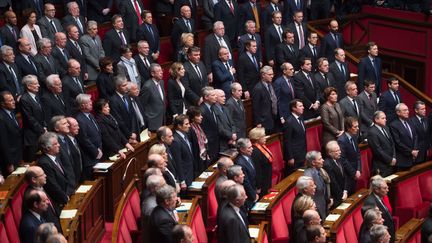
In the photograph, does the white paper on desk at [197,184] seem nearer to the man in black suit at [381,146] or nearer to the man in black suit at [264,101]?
the man in black suit at [264,101]

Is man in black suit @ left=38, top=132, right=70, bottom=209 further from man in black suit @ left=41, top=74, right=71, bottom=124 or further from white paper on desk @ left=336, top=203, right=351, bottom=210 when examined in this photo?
white paper on desk @ left=336, top=203, right=351, bottom=210

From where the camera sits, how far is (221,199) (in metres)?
5.77

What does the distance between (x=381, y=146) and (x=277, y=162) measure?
0.86 metres

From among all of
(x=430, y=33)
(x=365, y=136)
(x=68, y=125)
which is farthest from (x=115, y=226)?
(x=430, y=33)

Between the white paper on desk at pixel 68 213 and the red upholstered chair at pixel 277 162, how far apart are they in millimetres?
2194

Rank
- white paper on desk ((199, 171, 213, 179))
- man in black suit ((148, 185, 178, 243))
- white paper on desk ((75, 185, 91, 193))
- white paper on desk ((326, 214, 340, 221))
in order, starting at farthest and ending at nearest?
white paper on desk ((199, 171, 213, 179))
white paper on desk ((326, 214, 340, 221))
white paper on desk ((75, 185, 91, 193))
man in black suit ((148, 185, 178, 243))

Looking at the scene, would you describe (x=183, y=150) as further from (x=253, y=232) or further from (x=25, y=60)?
(x=25, y=60)

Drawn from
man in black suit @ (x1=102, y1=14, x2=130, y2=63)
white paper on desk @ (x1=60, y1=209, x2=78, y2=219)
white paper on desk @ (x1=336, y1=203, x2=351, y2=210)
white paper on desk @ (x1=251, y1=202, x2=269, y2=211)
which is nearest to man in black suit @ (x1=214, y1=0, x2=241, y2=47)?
man in black suit @ (x1=102, y1=14, x2=130, y2=63)

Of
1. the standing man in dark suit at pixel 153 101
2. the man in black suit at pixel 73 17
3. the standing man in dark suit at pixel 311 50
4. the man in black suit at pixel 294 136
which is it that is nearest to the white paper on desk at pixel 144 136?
the standing man in dark suit at pixel 153 101

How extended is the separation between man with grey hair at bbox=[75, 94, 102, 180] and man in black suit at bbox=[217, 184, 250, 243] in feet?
4.03

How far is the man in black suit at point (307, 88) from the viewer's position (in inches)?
328

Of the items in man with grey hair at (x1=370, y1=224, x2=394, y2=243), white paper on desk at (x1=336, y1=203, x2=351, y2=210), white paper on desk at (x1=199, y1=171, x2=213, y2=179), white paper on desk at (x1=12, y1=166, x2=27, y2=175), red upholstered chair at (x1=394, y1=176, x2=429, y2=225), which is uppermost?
white paper on desk at (x1=12, y1=166, x2=27, y2=175)

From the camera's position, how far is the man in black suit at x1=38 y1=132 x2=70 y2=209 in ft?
18.9

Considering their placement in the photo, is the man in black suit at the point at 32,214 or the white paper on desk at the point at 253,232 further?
the white paper on desk at the point at 253,232
